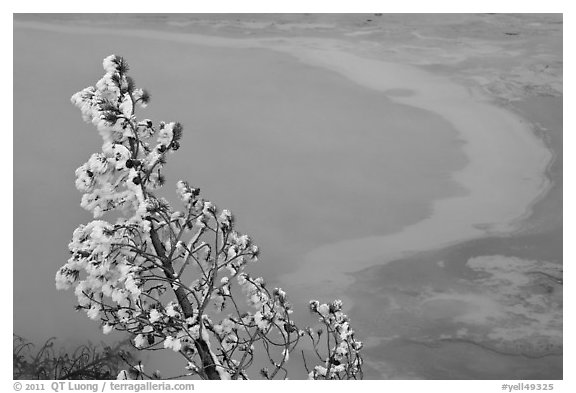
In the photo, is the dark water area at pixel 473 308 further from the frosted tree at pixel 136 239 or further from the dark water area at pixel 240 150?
the frosted tree at pixel 136 239

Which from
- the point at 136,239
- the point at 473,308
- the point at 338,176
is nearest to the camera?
the point at 136,239

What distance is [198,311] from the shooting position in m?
1.67

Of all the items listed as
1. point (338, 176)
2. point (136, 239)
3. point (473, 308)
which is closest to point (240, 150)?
point (338, 176)

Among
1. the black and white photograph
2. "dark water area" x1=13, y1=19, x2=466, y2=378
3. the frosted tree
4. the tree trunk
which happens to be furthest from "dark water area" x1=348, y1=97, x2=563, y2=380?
the tree trunk

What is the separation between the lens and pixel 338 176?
2652 mm

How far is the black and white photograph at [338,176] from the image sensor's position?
2.42 meters

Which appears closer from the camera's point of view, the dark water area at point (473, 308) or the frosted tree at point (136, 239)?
the frosted tree at point (136, 239)

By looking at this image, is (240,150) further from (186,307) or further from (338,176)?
(186,307)

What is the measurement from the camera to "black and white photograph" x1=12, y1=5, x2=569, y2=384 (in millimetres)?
2416

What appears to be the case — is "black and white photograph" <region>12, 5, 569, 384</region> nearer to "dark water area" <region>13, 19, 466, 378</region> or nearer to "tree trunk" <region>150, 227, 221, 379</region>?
"dark water area" <region>13, 19, 466, 378</region>

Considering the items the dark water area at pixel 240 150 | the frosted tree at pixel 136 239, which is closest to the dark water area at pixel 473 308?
the dark water area at pixel 240 150

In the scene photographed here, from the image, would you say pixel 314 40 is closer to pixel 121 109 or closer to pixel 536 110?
pixel 536 110
